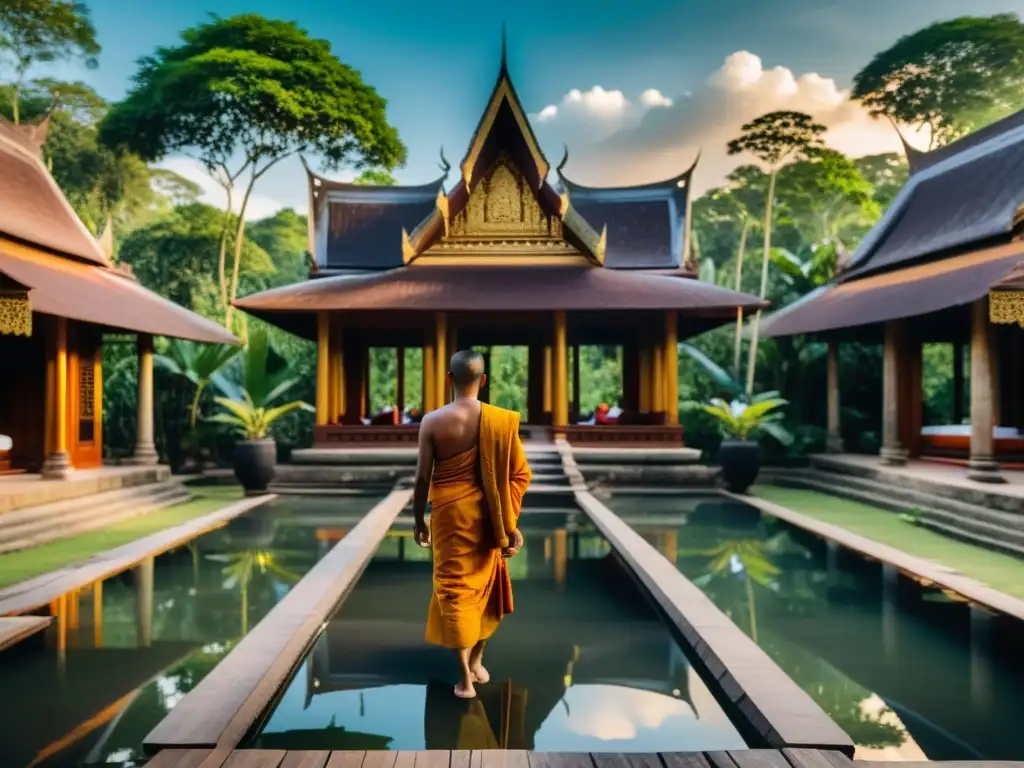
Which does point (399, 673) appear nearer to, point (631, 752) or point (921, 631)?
point (631, 752)

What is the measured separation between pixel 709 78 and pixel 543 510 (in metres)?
54.2

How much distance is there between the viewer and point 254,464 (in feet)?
38.8

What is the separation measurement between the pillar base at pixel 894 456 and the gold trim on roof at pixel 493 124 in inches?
→ 308

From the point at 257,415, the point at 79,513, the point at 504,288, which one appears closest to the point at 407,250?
the point at 504,288

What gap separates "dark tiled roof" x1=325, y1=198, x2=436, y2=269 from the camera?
16750 millimetres

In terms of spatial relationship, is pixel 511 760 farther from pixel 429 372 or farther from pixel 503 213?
pixel 503 213

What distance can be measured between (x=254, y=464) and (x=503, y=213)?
263 inches

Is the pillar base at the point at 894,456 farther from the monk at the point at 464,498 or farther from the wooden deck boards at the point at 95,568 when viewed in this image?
the monk at the point at 464,498

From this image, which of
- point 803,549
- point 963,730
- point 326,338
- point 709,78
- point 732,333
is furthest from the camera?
point 709,78

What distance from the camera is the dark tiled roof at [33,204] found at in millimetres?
10484

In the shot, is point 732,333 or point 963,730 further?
point 732,333

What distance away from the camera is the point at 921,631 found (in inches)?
188

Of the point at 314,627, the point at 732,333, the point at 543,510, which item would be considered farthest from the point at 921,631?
the point at 732,333

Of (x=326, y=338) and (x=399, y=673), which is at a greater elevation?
(x=326, y=338)
